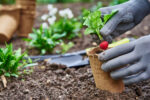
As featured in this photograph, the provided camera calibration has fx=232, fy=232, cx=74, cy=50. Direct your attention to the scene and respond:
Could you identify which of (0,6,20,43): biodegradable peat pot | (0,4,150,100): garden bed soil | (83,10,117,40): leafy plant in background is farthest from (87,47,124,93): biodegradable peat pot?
(0,6,20,43): biodegradable peat pot

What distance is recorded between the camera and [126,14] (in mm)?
2164

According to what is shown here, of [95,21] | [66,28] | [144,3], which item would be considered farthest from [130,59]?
[66,28]

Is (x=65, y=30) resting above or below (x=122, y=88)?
above

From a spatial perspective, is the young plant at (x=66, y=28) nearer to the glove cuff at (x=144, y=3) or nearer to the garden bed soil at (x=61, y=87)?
the garden bed soil at (x=61, y=87)

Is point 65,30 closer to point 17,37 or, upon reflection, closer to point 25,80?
point 17,37

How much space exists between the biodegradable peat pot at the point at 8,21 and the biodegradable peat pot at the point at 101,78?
2105 millimetres

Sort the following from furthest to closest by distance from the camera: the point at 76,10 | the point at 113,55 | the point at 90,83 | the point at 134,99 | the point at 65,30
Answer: the point at 76,10
the point at 65,30
the point at 90,83
the point at 134,99
the point at 113,55

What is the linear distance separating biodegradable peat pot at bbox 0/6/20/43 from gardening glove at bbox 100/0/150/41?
198cm

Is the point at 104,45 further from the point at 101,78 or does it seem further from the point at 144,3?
the point at 144,3

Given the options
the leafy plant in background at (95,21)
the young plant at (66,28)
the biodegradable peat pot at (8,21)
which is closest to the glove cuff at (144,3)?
the leafy plant in background at (95,21)

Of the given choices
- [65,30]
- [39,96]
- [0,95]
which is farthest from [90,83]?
[65,30]

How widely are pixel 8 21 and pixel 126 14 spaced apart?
2286mm

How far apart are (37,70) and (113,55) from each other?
3.71ft

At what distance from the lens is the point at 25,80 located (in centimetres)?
231
